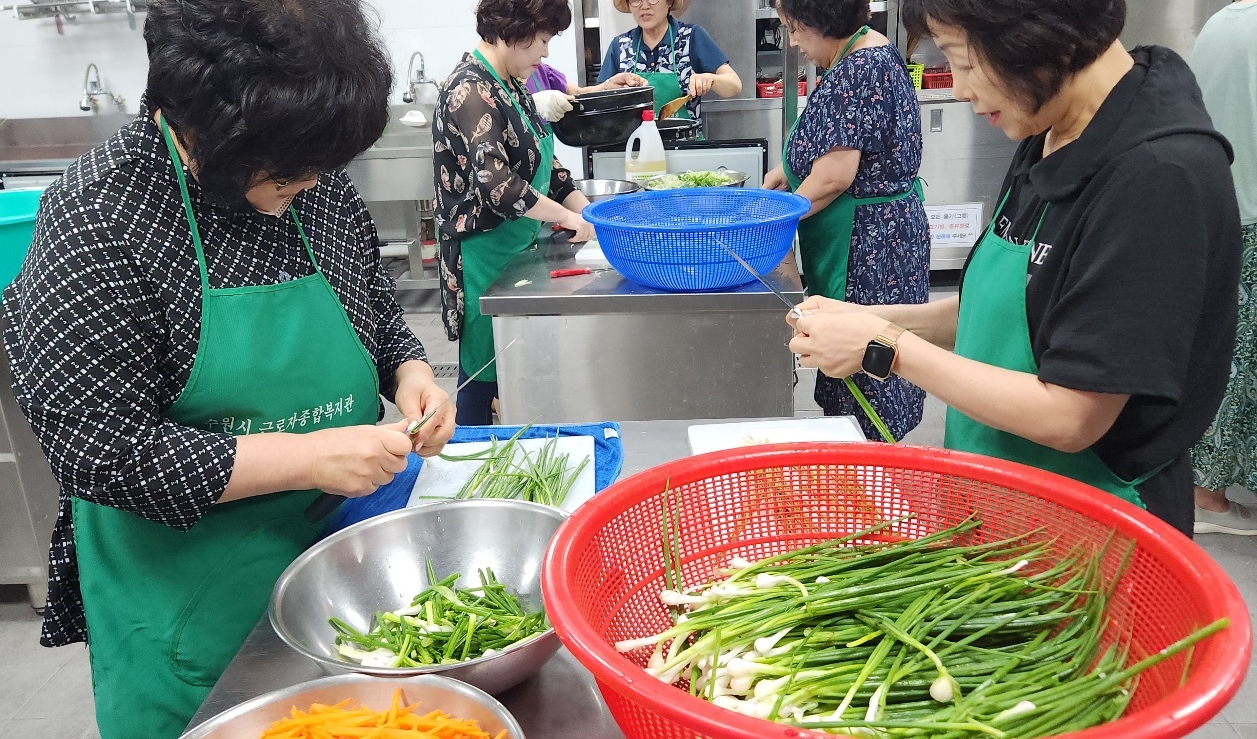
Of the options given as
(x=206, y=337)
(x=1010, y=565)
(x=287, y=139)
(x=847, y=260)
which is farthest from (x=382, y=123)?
(x=847, y=260)

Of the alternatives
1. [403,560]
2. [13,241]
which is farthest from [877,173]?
[13,241]

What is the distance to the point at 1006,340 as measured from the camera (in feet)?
4.80

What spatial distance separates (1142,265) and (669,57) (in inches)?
167

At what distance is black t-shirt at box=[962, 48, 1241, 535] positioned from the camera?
3.91ft

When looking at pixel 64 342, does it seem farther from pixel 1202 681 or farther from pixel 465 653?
pixel 1202 681

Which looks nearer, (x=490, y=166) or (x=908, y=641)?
(x=908, y=641)

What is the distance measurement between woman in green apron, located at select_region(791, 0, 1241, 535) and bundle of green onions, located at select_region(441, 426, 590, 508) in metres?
0.50

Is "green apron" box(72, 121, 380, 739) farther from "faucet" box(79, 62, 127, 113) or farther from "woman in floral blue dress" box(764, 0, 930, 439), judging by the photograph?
"faucet" box(79, 62, 127, 113)

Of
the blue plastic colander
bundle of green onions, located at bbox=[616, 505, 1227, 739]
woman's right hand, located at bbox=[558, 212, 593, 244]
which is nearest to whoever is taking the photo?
bundle of green onions, located at bbox=[616, 505, 1227, 739]

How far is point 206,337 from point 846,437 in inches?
45.5

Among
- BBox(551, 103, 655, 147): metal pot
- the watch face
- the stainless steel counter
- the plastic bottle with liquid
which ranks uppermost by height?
BBox(551, 103, 655, 147): metal pot

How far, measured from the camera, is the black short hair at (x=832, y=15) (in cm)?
304

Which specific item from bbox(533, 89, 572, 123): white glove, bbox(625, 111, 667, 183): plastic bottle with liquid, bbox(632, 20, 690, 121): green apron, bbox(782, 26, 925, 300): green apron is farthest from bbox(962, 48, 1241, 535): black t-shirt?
bbox(632, 20, 690, 121): green apron

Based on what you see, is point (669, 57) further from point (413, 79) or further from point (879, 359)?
point (879, 359)
